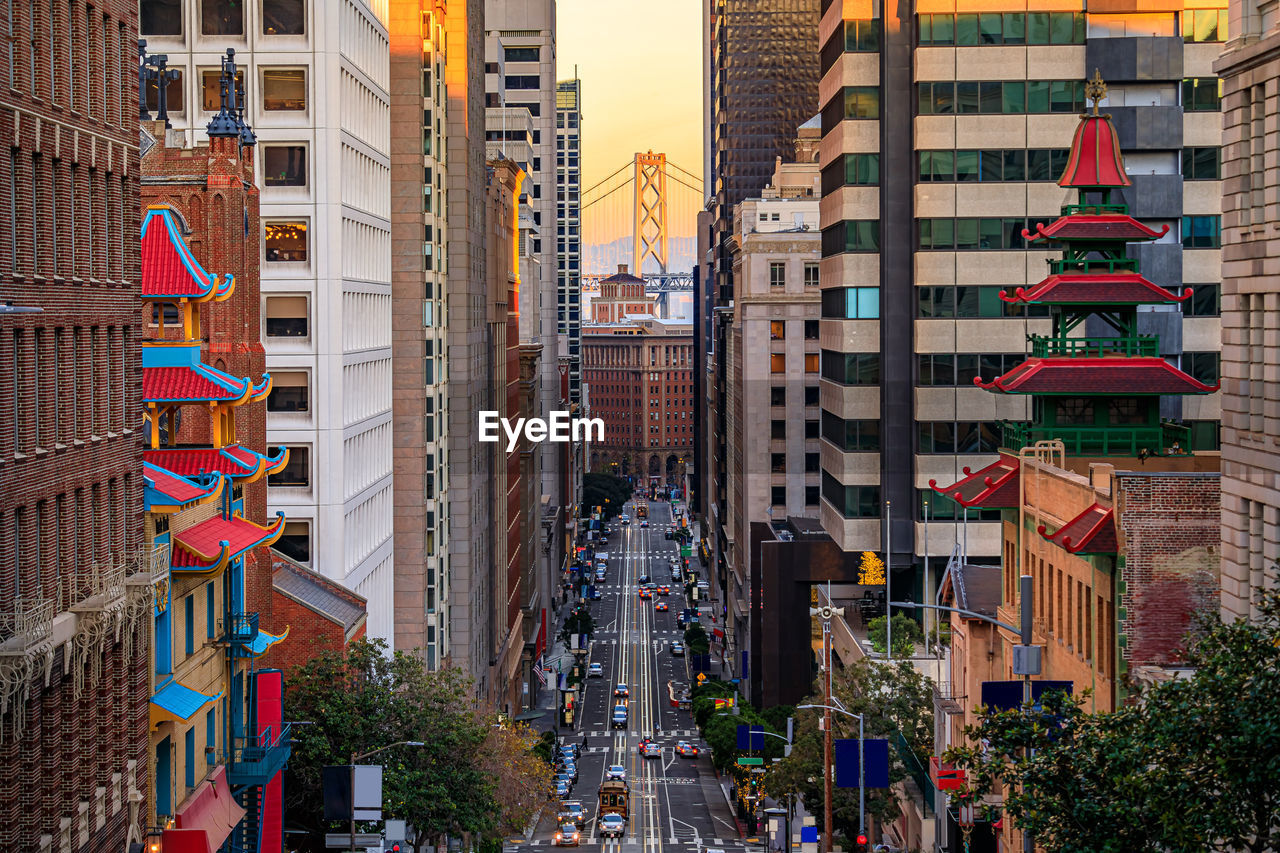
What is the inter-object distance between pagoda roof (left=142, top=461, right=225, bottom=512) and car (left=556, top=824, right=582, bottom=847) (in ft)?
188

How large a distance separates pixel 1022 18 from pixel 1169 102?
28.1 feet

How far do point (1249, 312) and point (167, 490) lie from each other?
89.1ft

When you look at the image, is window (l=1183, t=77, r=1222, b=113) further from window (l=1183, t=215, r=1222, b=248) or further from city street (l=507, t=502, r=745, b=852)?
city street (l=507, t=502, r=745, b=852)

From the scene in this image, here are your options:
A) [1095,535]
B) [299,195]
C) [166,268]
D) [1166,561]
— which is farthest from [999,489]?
[299,195]

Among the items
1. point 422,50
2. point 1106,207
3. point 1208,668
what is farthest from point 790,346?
point 1208,668

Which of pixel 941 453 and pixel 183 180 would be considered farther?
pixel 941 453

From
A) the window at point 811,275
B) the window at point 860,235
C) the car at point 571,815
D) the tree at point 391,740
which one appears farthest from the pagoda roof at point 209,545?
the window at point 811,275

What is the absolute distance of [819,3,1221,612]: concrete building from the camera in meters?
86.3

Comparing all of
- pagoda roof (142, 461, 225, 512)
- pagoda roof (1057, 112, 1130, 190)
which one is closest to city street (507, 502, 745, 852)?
pagoda roof (142, 461, 225, 512)

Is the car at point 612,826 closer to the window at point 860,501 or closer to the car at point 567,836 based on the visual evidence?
the car at point 567,836

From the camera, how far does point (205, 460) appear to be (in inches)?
2040

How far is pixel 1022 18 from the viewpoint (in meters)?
87.0

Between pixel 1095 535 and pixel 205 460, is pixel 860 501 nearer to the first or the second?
pixel 205 460

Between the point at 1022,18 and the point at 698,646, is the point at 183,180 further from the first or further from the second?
the point at 698,646
